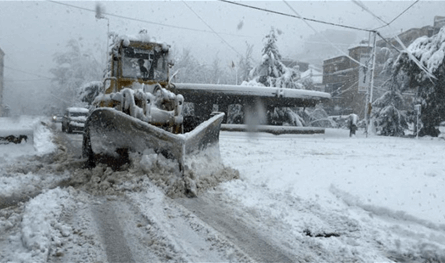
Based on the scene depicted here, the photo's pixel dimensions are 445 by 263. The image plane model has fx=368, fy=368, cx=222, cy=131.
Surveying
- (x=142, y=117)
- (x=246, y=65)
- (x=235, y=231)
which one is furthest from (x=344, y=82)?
(x=235, y=231)

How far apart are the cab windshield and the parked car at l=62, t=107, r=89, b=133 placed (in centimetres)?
1106

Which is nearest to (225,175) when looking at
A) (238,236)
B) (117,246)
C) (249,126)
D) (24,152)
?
(238,236)

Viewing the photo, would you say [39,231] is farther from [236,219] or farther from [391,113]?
[391,113]

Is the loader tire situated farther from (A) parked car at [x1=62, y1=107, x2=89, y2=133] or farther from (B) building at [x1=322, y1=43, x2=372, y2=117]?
(B) building at [x1=322, y1=43, x2=372, y2=117]

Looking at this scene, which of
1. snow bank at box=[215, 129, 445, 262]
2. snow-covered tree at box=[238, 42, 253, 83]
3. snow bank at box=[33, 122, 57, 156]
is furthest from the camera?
snow-covered tree at box=[238, 42, 253, 83]

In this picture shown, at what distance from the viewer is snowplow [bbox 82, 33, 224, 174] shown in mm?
5641

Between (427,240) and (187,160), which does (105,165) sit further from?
(427,240)

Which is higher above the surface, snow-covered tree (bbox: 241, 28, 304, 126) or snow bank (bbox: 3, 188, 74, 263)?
snow-covered tree (bbox: 241, 28, 304, 126)

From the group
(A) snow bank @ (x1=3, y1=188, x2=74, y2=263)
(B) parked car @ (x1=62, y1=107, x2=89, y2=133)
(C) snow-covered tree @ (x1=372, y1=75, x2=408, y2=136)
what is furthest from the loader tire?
(C) snow-covered tree @ (x1=372, y1=75, x2=408, y2=136)

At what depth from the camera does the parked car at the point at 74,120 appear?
715 inches

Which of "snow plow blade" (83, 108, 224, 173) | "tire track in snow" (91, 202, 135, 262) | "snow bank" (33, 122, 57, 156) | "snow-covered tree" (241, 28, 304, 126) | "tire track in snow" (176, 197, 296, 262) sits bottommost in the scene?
"snow bank" (33, 122, 57, 156)

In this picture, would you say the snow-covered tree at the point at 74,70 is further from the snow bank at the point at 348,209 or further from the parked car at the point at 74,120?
the snow bank at the point at 348,209

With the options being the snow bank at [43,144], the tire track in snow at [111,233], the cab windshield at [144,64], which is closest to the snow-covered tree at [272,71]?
the snow bank at [43,144]

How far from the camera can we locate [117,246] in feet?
10.8
